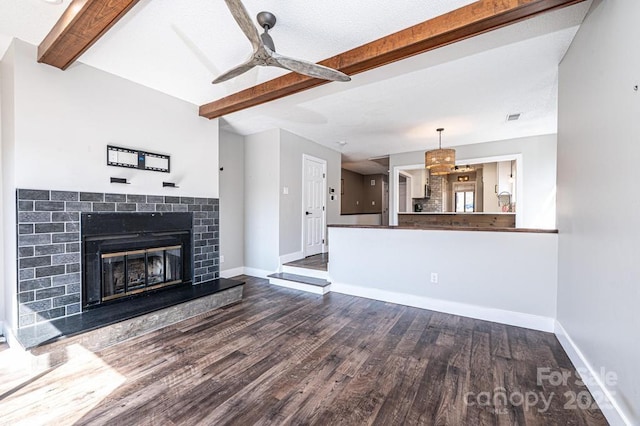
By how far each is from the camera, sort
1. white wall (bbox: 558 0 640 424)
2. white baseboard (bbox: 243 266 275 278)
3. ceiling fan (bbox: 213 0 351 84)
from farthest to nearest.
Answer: white baseboard (bbox: 243 266 275 278) → ceiling fan (bbox: 213 0 351 84) → white wall (bbox: 558 0 640 424)

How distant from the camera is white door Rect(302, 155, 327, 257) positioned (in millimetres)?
5367

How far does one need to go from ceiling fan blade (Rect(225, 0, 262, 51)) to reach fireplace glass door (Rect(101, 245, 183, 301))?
2.62 m

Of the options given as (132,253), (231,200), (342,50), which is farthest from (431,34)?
(231,200)

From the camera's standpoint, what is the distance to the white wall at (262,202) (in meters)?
4.71

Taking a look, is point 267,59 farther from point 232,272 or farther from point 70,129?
point 232,272

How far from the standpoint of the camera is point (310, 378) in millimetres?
2023

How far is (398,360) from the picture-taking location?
2.27 m

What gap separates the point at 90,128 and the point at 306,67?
230cm

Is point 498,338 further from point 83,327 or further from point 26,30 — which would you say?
point 26,30

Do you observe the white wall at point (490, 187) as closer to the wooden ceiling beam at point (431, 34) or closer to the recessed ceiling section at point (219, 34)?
the wooden ceiling beam at point (431, 34)

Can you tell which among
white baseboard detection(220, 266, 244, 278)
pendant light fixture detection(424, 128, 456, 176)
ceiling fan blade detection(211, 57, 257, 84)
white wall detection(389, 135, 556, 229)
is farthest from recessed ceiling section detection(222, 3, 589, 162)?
white baseboard detection(220, 266, 244, 278)

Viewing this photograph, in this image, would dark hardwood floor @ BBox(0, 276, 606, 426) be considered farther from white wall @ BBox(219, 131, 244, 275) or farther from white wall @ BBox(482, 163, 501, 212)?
white wall @ BBox(482, 163, 501, 212)

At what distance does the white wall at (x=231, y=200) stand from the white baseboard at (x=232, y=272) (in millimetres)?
31

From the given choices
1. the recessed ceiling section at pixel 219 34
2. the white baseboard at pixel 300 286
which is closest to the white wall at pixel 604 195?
the recessed ceiling section at pixel 219 34
